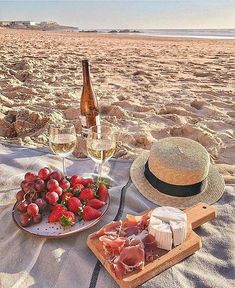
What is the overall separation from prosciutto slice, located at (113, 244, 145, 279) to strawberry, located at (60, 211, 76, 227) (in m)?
0.32

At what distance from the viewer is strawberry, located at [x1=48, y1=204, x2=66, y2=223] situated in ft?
5.08

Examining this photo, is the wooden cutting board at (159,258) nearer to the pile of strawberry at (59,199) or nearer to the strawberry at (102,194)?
the pile of strawberry at (59,199)

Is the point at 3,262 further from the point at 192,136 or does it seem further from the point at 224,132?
the point at 224,132

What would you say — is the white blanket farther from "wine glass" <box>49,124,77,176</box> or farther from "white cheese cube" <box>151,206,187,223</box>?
"wine glass" <box>49,124,77,176</box>

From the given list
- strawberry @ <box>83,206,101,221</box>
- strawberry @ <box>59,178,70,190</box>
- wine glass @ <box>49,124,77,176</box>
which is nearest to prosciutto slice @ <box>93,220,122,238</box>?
strawberry @ <box>83,206,101,221</box>

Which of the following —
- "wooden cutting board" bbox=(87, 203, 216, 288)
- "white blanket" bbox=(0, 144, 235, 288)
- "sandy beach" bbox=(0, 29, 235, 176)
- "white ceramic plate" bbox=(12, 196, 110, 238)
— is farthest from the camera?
"sandy beach" bbox=(0, 29, 235, 176)

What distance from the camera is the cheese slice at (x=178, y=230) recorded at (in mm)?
1382

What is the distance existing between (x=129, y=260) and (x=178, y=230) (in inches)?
9.8

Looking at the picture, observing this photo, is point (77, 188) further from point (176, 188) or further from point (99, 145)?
point (176, 188)

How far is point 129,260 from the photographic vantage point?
1.32 m

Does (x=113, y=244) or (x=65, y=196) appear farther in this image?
(x=65, y=196)

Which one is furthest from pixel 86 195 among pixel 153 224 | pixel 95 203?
pixel 153 224

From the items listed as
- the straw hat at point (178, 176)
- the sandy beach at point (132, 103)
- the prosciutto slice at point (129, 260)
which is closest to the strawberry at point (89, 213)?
the prosciutto slice at point (129, 260)

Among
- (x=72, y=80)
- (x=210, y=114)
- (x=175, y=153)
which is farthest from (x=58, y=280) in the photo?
(x=72, y=80)
